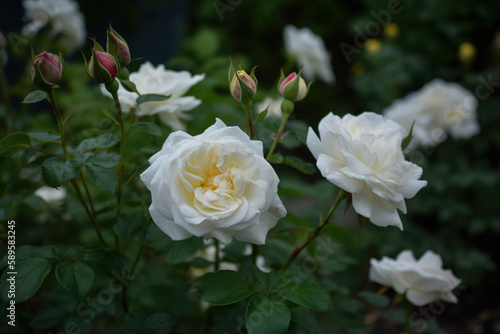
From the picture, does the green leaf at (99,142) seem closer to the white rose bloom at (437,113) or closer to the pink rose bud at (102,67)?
the pink rose bud at (102,67)

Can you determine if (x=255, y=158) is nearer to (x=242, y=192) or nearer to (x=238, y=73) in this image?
(x=242, y=192)

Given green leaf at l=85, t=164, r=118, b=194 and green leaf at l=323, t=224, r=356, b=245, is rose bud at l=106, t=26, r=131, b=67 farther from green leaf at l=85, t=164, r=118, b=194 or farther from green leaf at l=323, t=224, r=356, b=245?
green leaf at l=323, t=224, r=356, b=245

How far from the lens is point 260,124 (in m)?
0.90

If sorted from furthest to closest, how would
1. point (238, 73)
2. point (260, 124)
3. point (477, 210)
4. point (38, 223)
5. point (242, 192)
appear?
point (477, 210) → point (38, 223) → point (260, 124) → point (238, 73) → point (242, 192)

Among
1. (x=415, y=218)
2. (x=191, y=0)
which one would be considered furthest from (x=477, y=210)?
(x=191, y=0)

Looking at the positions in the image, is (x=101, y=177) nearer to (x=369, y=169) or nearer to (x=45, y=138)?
(x=45, y=138)

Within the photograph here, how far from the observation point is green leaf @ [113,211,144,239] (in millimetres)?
724

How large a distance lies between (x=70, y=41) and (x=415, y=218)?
2.06 metres

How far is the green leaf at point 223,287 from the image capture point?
0.61 metres

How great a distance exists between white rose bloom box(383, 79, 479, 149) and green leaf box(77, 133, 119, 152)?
139cm

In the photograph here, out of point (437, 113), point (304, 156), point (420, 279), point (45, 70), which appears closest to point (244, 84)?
point (45, 70)

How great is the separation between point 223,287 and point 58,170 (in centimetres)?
29

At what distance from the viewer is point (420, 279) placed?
859mm

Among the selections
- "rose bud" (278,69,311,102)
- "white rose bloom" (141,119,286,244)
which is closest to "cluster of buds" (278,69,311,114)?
"rose bud" (278,69,311,102)
